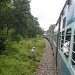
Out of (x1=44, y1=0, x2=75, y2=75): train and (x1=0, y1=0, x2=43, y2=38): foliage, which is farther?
(x1=0, y1=0, x2=43, y2=38): foliage

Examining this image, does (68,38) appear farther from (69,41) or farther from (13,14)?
(13,14)

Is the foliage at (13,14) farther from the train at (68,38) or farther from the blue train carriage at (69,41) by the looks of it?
the blue train carriage at (69,41)

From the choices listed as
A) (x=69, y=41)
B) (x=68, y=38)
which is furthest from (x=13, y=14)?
(x=69, y=41)

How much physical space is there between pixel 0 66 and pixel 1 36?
4.94 meters

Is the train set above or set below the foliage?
below

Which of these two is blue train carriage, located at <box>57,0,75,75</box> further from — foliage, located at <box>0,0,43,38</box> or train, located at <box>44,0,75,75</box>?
foliage, located at <box>0,0,43,38</box>

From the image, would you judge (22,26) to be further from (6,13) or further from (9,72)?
(9,72)

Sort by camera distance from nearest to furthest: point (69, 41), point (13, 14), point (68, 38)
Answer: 1. point (69, 41)
2. point (68, 38)
3. point (13, 14)

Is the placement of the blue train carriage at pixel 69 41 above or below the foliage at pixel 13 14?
below

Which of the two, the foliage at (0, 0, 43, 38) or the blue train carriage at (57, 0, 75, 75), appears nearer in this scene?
the blue train carriage at (57, 0, 75, 75)

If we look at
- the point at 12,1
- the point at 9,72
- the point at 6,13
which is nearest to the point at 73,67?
the point at 9,72

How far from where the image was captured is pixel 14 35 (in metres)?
16.3

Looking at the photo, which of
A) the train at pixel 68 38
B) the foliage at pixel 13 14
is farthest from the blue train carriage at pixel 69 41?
the foliage at pixel 13 14

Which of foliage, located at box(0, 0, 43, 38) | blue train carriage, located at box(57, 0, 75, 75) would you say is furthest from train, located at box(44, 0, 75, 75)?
foliage, located at box(0, 0, 43, 38)
